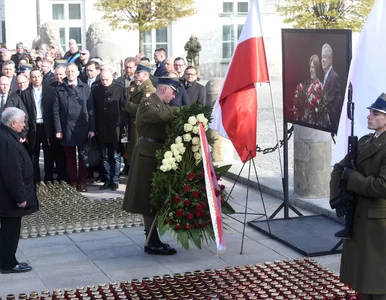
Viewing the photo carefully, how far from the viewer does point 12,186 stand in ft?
24.7

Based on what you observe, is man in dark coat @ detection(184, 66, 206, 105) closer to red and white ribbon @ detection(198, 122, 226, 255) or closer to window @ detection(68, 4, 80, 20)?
red and white ribbon @ detection(198, 122, 226, 255)

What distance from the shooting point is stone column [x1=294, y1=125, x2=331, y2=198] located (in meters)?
10.6

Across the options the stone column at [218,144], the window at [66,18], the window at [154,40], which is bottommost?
the stone column at [218,144]

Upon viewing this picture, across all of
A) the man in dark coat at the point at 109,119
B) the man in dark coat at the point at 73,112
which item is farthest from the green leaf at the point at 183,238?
the man in dark coat at the point at 73,112

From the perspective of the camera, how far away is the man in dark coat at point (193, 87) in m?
12.3

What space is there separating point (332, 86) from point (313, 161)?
225cm

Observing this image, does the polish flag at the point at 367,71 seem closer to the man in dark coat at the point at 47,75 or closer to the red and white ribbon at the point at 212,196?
the red and white ribbon at the point at 212,196

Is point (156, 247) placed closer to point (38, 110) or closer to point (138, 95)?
point (138, 95)

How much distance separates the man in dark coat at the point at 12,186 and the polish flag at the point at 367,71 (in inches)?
117

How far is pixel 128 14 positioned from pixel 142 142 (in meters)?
27.7

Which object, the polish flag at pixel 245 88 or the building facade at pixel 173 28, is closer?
the polish flag at pixel 245 88

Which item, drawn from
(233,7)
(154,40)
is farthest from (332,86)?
(233,7)

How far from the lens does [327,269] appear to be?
25.7 ft

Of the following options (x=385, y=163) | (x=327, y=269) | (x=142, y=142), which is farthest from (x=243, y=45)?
(x=385, y=163)
